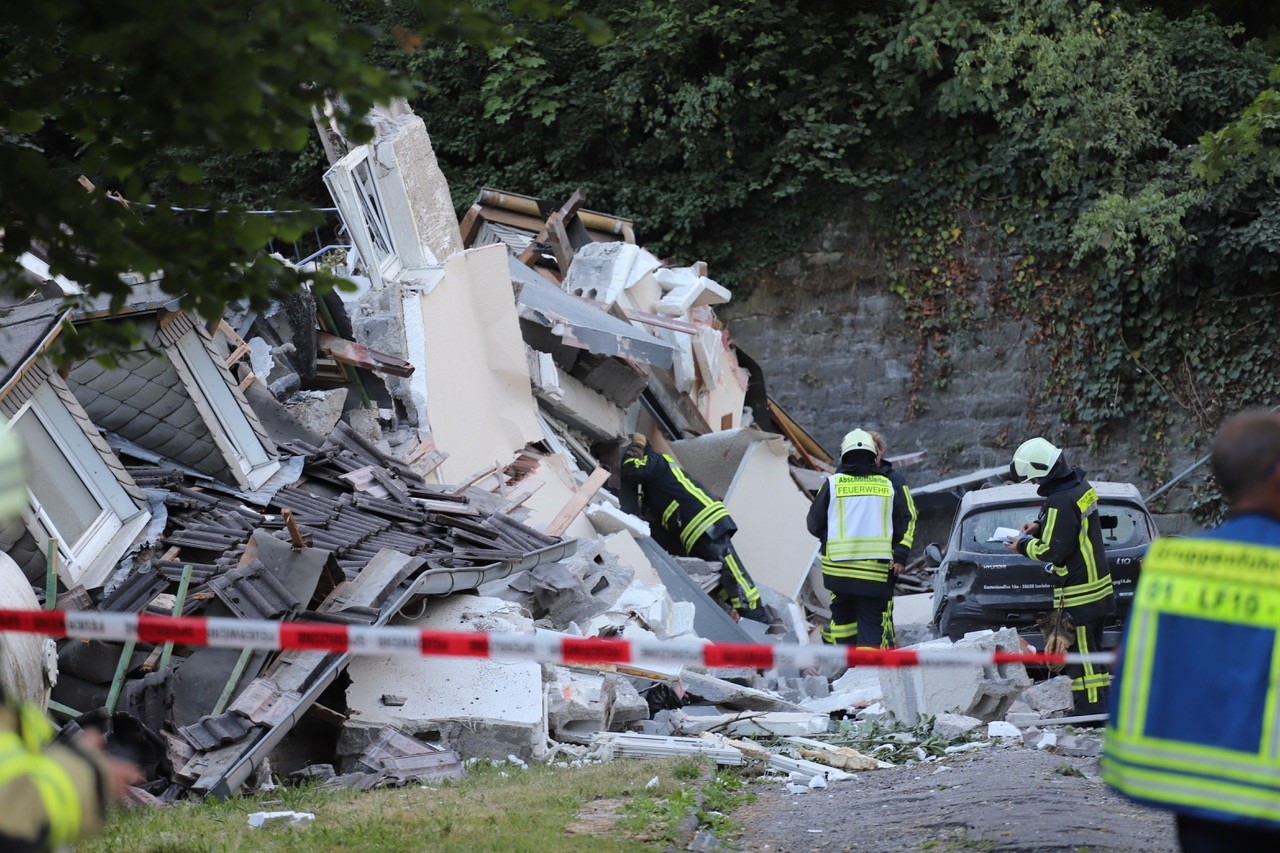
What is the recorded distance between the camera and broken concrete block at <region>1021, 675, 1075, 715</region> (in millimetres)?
8836

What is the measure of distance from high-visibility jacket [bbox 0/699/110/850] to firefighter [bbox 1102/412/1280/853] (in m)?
2.10

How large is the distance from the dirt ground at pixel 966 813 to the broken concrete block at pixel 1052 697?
66.4 inches

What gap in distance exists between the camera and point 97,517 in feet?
26.3

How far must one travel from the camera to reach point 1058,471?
8500mm

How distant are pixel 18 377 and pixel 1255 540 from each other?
635 centimetres

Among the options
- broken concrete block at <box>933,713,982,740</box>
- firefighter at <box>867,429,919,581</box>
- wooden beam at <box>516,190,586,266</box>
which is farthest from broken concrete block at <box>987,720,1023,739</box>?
wooden beam at <box>516,190,586,266</box>

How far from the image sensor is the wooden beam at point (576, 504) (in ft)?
36.3

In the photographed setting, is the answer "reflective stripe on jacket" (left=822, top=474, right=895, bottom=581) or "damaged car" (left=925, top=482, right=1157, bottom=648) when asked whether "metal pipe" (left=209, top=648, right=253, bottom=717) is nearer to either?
"reflective stripe on jacket" (left=822, top=474, right=895, bottom=581)

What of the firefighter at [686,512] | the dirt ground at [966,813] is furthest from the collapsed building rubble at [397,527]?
the dirt ground at [966,813]

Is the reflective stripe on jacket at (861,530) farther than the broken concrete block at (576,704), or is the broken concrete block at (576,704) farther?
the reflective stripe on jacket at (861,530)

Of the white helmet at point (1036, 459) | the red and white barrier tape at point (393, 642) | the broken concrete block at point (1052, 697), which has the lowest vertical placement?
the broken concrete block at point (1052, 697)

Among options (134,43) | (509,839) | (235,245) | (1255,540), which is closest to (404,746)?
(509,839)

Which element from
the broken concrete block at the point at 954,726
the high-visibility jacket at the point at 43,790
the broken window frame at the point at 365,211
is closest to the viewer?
the high-visibility jacket at the point at 43,790

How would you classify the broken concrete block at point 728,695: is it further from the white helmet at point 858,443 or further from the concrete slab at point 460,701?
the white helmet at point 858,443
